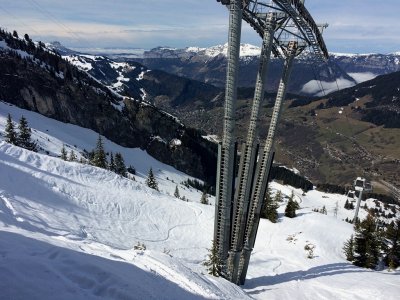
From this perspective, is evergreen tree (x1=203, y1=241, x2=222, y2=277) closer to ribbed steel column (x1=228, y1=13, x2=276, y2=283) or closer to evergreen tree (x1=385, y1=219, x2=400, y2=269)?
ribbed steel column (x1=228, y1=13, x2=276, y2=283)

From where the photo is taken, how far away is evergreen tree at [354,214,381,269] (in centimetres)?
3753

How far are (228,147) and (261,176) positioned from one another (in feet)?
21.1

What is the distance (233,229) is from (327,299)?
9050 mm

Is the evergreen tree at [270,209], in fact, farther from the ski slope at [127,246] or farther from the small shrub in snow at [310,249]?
the small shrub in snow at [310,249]

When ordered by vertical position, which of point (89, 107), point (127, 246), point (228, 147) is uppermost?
point (228, 147)

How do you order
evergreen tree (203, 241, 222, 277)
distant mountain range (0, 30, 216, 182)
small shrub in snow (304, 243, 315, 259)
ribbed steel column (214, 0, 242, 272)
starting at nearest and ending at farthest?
ribbed steel column (214, 0, 242, 272), evergreen tree (203, 241, 222, 277), small shrub in snow (304, 243, 315, 259), distant mountain range (0, 30, 216, 182)

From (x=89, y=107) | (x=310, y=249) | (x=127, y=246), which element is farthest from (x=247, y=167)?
(x=89, y=107)

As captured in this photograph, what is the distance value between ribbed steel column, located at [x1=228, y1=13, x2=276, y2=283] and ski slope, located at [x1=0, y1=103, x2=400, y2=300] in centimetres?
311

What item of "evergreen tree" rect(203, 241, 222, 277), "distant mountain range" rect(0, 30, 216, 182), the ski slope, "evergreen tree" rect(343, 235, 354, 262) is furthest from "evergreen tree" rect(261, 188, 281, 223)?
"distant mountain range" rect(0, 30, 216, 182)

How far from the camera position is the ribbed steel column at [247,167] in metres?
25.5

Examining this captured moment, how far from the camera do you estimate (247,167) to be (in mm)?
27797

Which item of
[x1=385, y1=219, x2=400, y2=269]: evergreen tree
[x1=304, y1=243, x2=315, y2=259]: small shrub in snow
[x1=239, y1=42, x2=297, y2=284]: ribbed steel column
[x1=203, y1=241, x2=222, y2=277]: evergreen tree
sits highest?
[x1=239, y1=42, x2=297, y2=284]: ribbed steel column

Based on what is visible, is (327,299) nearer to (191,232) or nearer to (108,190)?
(191,232)

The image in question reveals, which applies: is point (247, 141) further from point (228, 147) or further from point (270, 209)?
point (270, 209)
